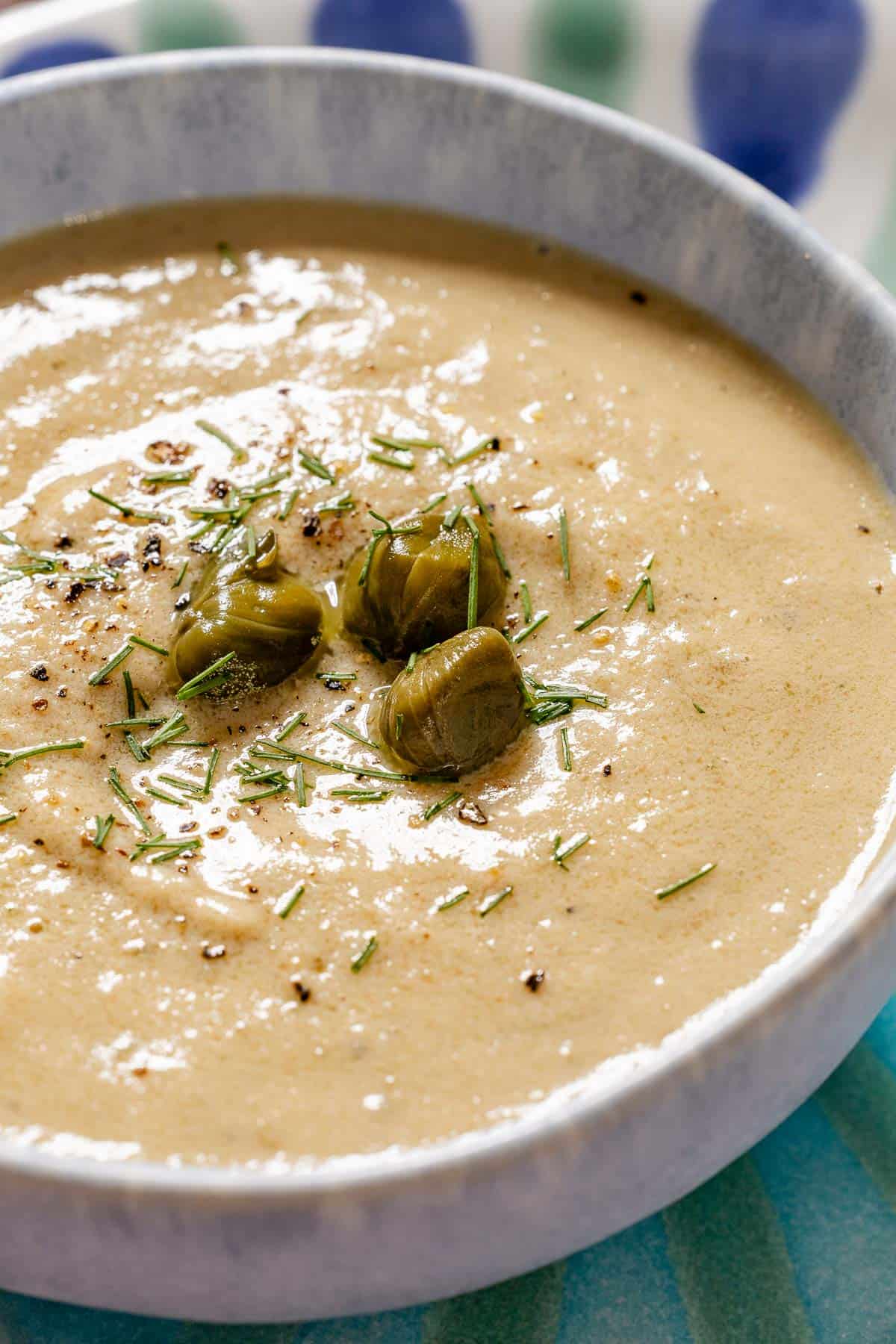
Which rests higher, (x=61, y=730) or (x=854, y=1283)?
(x=61, y=730)

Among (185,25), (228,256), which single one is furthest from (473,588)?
(185,25)

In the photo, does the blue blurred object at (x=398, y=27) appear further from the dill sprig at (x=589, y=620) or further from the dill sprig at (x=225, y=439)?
the dill sprig at (x=589, y=620)

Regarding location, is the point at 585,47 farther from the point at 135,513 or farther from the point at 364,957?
the point at 364,957

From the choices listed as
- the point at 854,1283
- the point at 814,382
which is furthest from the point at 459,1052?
the point at 814,382

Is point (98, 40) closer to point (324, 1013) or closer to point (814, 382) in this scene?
point (814, 382)

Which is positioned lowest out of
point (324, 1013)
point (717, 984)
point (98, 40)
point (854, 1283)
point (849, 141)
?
point (854, 1283)

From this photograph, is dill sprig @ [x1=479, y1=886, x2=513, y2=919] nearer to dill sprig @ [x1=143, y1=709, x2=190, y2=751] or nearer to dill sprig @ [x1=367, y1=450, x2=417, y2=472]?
dill sprig @ [x1=143, y1=709, x2=190, y2=751]
